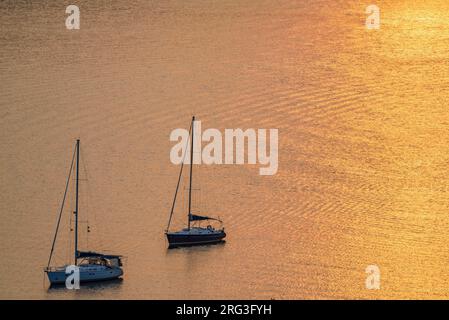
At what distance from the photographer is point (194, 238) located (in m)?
42.1

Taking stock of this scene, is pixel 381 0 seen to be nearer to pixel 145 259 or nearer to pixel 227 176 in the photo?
pixel 227 176

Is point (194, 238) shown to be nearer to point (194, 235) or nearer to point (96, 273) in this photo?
point (194, 235)

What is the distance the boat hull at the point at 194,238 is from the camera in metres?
41.3

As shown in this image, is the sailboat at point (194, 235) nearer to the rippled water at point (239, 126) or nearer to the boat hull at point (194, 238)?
the boat hull at point (194, 238)

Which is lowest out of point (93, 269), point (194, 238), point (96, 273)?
point (96, 273)

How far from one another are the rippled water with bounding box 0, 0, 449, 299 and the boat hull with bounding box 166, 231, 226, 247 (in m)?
0.40

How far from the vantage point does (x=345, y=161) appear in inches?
2060

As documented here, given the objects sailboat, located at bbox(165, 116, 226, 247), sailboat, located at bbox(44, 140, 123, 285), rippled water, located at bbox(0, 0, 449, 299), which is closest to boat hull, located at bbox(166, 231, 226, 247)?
sailboat, located at bbox(165, 116, 226, 247)

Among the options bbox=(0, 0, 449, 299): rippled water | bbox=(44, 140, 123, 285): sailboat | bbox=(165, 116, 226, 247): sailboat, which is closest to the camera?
bbox=(44, 140, 123, 285): sailboat

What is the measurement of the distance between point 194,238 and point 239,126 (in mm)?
13934

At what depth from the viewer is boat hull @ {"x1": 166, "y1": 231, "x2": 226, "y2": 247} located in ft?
136

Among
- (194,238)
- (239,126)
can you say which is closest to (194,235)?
(194,238)

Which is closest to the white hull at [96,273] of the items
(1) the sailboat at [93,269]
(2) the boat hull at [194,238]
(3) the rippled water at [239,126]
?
(1) the sailboat at [93,269]

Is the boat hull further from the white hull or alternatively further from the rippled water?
the white hull
